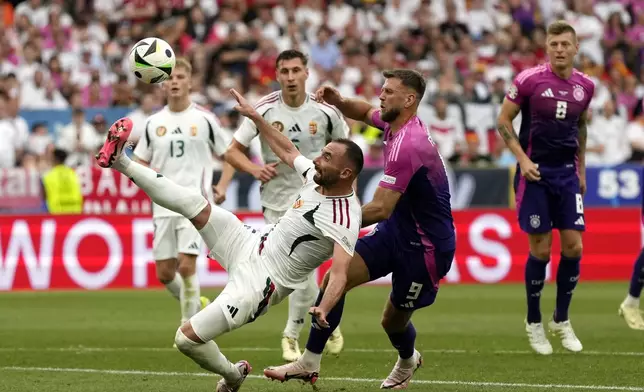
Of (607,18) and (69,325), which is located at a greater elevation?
(607,18)

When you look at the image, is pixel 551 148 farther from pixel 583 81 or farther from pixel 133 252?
pixel 133 252

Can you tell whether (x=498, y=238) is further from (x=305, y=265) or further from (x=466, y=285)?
(x=305, y=265)

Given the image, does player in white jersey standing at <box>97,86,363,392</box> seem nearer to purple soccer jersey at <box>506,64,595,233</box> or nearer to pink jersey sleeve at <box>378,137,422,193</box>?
pink jersey sleeve at <box>378,137,422,193</box>

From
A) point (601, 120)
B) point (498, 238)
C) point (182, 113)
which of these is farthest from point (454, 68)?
point (182, 113)

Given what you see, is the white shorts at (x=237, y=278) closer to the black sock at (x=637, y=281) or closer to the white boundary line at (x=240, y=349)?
the white boundary line at (x=240, y=349)

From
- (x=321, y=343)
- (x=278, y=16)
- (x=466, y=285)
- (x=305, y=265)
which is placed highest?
(x=278, y=16)

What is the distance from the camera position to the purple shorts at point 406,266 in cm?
934

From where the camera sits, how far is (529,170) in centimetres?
1134

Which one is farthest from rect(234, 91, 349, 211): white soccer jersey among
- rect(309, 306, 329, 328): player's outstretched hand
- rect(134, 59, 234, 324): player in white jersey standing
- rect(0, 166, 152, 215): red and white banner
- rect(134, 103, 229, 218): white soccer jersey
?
rect(0, 166, 152, 215): red and white banner

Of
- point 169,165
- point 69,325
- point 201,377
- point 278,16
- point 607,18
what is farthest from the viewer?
point 607,18

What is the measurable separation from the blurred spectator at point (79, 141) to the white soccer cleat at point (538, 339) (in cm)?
1206

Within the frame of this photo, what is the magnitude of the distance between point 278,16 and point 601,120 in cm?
759

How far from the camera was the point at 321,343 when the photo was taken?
912cm

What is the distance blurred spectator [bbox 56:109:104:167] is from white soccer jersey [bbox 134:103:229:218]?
899cm
